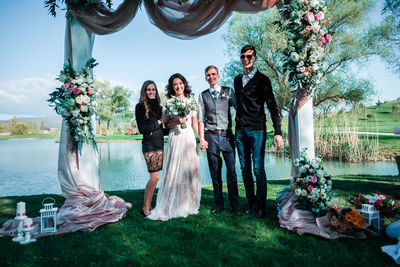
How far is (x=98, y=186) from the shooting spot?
423 centimetres

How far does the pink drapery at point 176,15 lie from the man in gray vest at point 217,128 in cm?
97

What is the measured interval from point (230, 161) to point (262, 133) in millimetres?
651

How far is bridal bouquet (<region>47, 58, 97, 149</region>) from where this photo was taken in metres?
3.80

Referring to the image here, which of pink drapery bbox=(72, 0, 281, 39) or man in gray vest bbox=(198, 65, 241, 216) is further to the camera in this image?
pink drapery bbox=(72, 0, 281, 39)

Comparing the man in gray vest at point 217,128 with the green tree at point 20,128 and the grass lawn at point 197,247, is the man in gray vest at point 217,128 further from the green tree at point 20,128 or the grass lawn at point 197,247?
the green tree at point 20,128

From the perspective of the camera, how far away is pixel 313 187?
139 inches

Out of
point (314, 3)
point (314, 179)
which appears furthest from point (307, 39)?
point (314, 179)

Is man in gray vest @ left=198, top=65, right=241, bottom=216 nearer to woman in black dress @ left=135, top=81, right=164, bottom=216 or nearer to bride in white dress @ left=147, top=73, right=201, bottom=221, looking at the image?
bride in white dress @ left=147, top=73, right=201, bottom=221

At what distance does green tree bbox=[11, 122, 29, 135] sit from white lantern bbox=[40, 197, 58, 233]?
44.3 meters

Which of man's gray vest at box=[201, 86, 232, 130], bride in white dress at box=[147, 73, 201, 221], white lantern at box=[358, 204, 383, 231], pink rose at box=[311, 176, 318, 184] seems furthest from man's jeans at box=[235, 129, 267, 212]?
white lantern at box=[358, 204, 383, 231]

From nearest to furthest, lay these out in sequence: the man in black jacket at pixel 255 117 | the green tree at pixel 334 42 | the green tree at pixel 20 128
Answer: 1. the man in black jacket at pixel 255 117
2. the green tree at pixel 334 42
3. the green tree at pixel 20 128

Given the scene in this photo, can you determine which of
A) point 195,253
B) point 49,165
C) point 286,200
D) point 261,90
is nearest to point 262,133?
point 261,90

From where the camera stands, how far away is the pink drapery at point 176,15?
4.15 metres

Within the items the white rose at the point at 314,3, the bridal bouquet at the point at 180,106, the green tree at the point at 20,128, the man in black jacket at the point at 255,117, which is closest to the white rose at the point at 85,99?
the bridal bouquet at the point at 180,106
